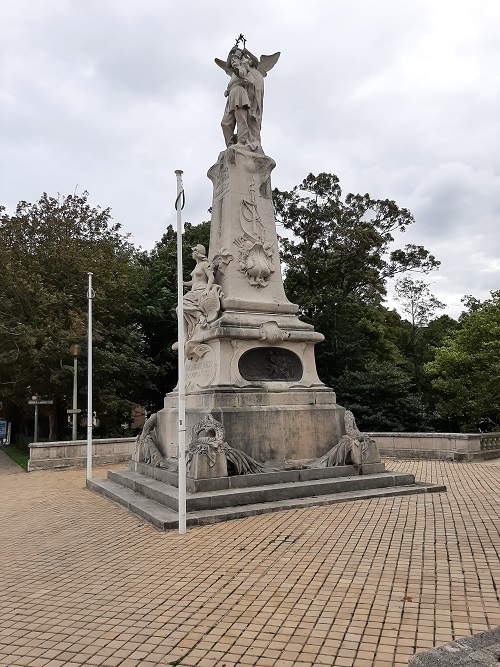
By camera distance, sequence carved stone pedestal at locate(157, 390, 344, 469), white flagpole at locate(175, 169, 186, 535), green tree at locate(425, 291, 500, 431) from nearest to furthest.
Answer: white flagpole at locate(175, 169, 186, 535), carved stone pedestal at locate(157, 390, 344, 469), green tree at locate(425, 291, 500, 431)

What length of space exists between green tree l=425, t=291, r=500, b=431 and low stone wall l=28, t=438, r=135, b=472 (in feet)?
40.3

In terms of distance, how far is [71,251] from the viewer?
21578mm

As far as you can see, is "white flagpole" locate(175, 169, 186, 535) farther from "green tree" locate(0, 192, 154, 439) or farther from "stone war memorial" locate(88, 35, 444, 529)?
"green tree" locate(0, 192, 154, 439)

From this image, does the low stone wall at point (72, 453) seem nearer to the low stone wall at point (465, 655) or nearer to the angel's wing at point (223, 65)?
the angel's wing at point (223, 65)

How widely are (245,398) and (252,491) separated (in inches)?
81.6

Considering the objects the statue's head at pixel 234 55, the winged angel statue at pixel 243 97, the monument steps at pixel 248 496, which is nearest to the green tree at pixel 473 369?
the monument steps at pixel 248 496

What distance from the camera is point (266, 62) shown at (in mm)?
13305

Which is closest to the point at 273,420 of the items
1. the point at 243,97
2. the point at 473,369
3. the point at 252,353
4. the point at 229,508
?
the point at 252,353

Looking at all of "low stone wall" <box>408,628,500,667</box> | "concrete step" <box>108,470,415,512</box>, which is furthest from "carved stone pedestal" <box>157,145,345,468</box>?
"low stone wall" <box>408,628,500,667</box>

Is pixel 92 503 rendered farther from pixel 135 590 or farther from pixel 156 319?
pixel 156 319

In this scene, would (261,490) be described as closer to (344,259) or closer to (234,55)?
(234,55)

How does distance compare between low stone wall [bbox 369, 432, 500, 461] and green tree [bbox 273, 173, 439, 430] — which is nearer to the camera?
low stone wall [bbox 369, 432, 500, 461]

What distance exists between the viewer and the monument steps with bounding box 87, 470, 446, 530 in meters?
7.97

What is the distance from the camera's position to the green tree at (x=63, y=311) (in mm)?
19750
